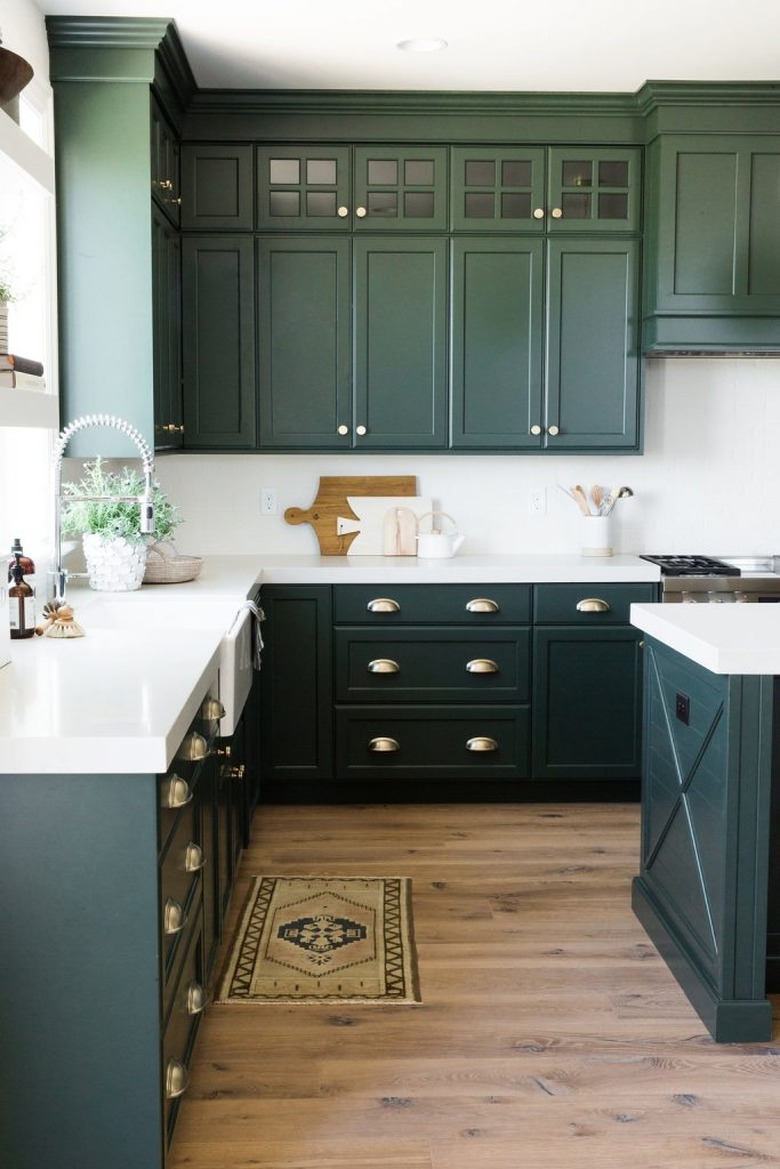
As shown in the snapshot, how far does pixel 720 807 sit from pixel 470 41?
2679mm

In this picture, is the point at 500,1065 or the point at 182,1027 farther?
the point at 500,1065

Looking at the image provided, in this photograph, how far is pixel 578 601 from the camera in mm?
4586

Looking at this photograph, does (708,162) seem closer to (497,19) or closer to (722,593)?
(497,19)

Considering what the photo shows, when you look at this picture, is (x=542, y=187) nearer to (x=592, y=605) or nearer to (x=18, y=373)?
(x=592, y=605)

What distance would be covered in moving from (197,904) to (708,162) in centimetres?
339

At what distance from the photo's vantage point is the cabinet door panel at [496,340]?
15.5ft

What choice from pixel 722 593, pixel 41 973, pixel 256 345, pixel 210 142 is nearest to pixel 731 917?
pixel 41 973

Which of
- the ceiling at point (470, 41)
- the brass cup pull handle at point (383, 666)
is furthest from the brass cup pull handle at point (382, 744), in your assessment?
the ceiling at point (470, 41)

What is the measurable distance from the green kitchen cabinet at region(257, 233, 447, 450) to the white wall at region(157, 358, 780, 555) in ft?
1.04

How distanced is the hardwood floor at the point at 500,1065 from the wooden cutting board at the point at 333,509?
64.3 inches

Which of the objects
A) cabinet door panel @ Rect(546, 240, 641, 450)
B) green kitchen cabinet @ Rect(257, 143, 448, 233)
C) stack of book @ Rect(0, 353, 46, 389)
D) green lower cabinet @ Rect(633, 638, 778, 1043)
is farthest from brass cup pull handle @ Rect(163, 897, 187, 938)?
green kitchen cabinet @ Rect(257, 143, 448, 233)

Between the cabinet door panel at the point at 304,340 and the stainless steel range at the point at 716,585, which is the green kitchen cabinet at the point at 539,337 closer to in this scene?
the cabinet door panel at the point at 304,340

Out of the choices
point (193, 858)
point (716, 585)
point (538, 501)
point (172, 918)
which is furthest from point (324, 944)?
point (538, 501)

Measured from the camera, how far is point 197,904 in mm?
2602
